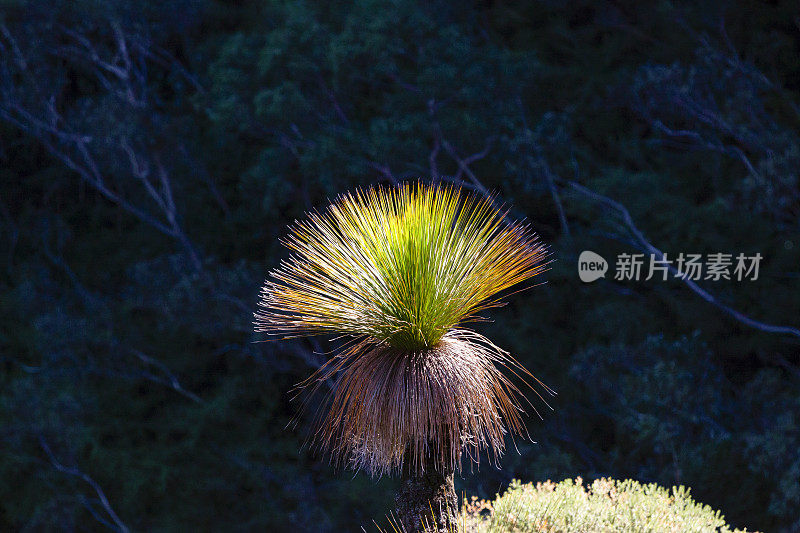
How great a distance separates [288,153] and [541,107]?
4001 millimetres

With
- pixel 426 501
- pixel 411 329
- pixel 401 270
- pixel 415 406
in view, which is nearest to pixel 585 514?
pixel 426 501

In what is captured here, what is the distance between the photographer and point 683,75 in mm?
11539

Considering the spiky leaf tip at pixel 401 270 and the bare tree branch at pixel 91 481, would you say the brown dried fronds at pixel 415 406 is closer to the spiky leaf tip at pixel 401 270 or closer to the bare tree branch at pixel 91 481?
the spiky leaf tip at pixel 401 270

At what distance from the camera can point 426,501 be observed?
4398mm

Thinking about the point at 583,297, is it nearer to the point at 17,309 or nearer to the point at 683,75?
the point at 683,75

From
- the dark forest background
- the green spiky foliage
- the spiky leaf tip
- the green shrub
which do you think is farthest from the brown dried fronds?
the dark forest background

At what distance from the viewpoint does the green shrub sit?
200 inches

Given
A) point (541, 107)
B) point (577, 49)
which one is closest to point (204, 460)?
point (541, 107)

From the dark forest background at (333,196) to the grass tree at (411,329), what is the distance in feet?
19.9

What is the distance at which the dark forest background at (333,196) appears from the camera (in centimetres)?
1094

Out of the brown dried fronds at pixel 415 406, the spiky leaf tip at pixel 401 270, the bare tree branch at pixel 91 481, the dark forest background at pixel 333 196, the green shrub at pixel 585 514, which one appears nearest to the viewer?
the brown dried fronds at pixel 415 406

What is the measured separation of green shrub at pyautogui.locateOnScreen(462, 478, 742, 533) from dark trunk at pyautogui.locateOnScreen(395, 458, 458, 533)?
52 centimetres

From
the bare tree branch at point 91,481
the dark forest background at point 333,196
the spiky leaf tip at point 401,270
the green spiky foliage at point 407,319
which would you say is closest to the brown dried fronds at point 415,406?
the green spiky foliage at point 407,319

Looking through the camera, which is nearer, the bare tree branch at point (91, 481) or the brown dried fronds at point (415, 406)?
the brown dried fronds at point (415, 406)
